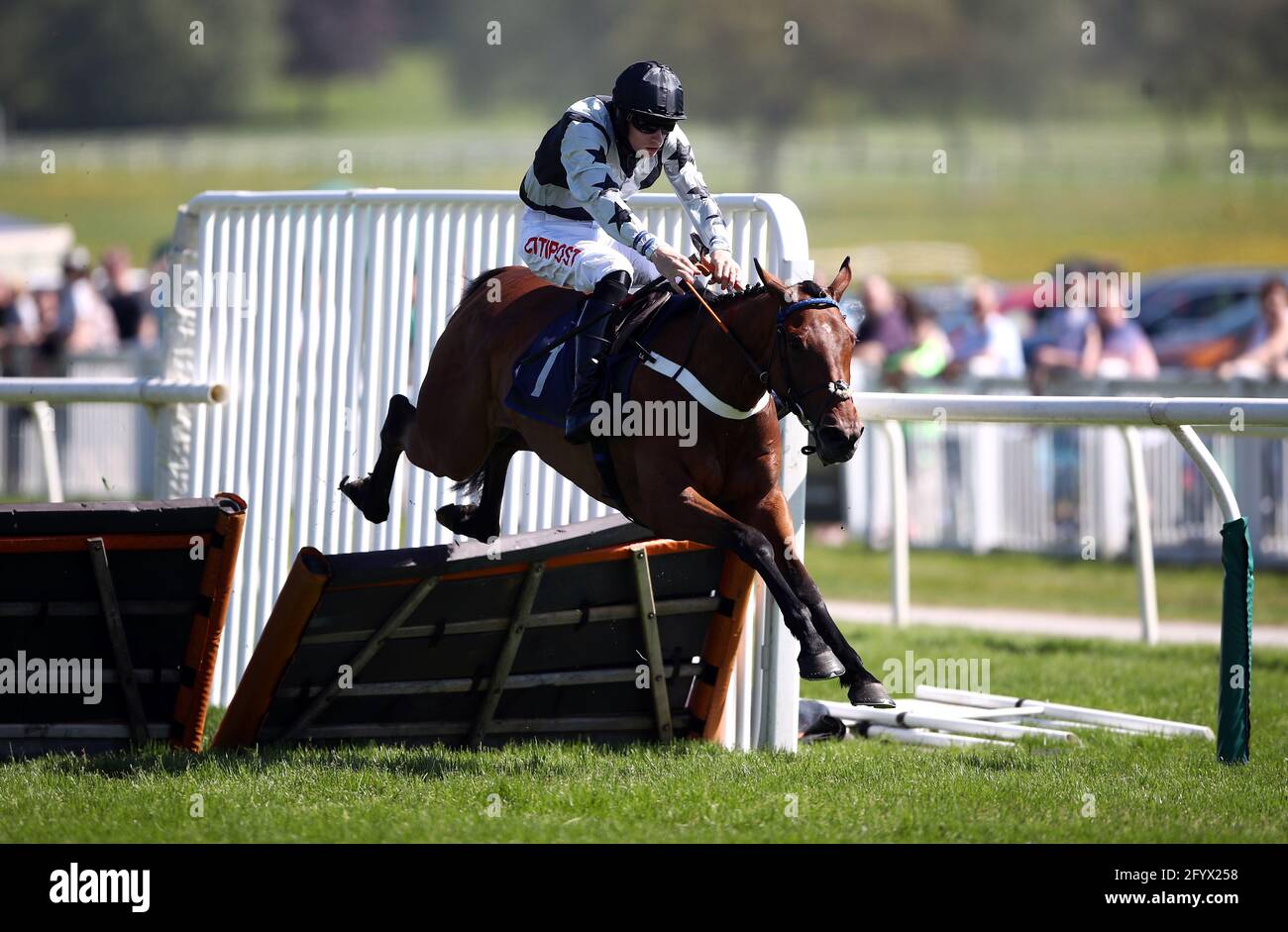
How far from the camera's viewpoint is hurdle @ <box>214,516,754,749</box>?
265 inches

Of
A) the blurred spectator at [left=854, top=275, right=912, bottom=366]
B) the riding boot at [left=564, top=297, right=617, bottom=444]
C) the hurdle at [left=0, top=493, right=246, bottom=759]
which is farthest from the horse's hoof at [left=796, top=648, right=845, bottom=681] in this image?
the blurred spectator at [left=854, top=275, right=912, bottom=366]

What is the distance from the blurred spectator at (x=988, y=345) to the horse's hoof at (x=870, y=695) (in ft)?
29.5

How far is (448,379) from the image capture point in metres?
7.68

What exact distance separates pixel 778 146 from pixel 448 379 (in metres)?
44.7

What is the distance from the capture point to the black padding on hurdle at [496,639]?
22.2ft

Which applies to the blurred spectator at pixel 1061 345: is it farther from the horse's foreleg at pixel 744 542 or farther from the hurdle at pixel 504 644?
the horse's foreleg at pixel 744 542

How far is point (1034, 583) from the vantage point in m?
14.1

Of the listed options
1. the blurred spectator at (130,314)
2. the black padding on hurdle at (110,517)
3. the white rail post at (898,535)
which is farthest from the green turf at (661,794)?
the blurred spectator at (130,314)

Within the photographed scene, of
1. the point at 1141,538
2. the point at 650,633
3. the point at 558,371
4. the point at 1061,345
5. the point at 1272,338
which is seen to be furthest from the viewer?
the point at 1061,345

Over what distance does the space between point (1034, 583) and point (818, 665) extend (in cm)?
844

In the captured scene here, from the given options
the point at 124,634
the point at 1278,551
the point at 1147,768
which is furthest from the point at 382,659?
the point at 1278,551

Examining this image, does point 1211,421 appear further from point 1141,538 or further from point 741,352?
point 1141,538

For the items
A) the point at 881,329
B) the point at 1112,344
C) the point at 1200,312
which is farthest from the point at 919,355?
the point at 1200,312
